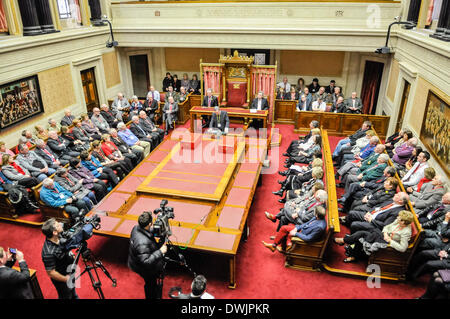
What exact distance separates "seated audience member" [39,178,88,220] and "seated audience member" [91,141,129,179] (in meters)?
1.18

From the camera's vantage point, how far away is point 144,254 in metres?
3.48

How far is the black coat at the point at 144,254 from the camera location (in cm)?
349

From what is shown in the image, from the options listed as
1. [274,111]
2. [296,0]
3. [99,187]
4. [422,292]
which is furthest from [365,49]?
[99,187]

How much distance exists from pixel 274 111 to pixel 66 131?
583cm

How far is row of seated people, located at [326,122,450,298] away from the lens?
169 inches

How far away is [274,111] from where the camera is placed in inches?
398

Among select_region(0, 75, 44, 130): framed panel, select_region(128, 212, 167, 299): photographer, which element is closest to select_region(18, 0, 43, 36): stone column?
select_region(0, 75, 44, 130): framed panel

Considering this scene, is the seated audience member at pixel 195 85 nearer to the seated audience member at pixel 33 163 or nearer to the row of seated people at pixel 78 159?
the row of seated people at pixel 78 159

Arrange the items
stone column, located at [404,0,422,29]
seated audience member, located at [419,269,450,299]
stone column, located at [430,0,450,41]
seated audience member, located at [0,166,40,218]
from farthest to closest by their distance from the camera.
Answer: stone column, located at [404,0,422,29] → stone column, located at [430,0,450,41] → seated audience member, located at [0,166,40,218] → seated audience member, located at [419,269,450,299]

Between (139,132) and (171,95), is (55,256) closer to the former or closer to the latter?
(139,132)

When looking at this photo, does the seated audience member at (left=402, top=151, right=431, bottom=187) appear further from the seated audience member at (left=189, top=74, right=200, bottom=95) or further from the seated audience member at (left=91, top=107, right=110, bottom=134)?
the seated audience member at (left=189, top=74, right=200, bottom=95)

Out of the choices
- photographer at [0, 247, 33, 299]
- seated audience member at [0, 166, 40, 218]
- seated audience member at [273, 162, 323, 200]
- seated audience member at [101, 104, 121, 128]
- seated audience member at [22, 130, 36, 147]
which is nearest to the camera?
photographer at [0, 247, 33, 299]

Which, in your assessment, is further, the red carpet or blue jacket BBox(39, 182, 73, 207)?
blue jacket BBox(39, 182, 73, 207)

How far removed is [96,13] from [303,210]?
→ 9.24m
